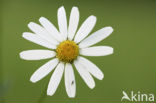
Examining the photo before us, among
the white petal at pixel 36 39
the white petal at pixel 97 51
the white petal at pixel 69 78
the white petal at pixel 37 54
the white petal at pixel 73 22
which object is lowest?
the white petal at pixel 69 78

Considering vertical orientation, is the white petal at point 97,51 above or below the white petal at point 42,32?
below

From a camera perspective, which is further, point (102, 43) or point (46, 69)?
point (102, 43)

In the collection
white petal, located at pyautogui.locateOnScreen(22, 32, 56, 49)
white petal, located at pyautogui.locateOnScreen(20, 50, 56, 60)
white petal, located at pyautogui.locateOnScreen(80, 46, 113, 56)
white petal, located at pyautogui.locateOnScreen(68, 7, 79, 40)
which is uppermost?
white petal, located at pyautogui.locateOnScreen(68, 7, 79, 40)

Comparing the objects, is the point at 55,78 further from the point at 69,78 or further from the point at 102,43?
the point at 102,43

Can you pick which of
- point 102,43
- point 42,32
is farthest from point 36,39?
point 102,43

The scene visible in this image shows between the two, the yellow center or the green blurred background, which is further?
the green blurred background

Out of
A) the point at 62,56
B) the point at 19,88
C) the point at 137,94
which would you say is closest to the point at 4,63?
the point at 19,88
